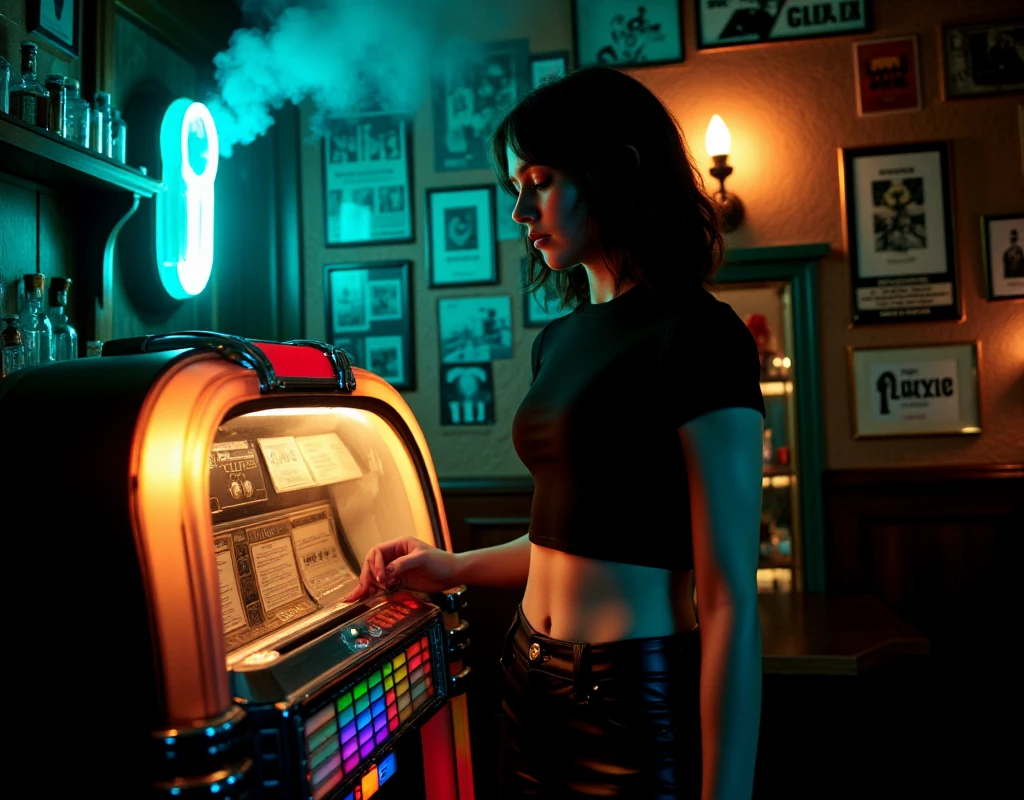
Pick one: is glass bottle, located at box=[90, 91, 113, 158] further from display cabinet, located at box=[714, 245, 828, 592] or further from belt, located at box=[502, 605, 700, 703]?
display cabinet, located at box=[714, 245, 828, 592]

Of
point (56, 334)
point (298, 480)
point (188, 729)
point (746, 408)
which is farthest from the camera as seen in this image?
point (56, 334)

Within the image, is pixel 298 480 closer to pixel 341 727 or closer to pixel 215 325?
pixel 341 727

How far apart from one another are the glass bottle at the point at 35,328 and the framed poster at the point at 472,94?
2.34 m

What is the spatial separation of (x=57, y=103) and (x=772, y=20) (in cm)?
301

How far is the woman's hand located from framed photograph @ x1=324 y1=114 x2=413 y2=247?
2570mm

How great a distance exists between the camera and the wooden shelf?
186 centimetres

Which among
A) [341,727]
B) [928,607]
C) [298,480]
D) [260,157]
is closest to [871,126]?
[928,607]

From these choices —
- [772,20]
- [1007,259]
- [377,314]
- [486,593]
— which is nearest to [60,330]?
[377,314]

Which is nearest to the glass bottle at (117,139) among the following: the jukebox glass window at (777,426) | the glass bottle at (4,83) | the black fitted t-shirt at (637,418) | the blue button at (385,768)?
the glass bottle at (4,83)

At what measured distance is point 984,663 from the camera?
3.62 metres

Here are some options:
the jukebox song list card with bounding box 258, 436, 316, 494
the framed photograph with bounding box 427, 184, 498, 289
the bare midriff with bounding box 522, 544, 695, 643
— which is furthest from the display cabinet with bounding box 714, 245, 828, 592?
the bare midriff with bounding box 522, 544, 695, 643

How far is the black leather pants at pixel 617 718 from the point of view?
116 cm

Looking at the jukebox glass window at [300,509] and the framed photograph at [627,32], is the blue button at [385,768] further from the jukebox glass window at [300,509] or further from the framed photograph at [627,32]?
the framed photograph at [627,32]

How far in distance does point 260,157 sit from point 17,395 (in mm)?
2997
